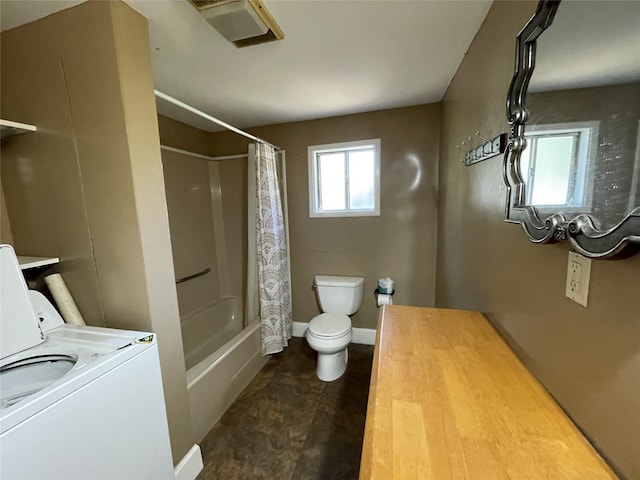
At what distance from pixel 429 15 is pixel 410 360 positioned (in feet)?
4.86

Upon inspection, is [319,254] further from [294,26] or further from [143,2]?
[143,2]

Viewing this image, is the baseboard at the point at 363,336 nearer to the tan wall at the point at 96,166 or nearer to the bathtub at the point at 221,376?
the bathtub at the point at 221,376

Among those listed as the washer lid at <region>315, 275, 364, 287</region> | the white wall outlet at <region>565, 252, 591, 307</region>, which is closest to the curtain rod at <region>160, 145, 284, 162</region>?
the washer lid at <region>315, 275, 364, 287</region>

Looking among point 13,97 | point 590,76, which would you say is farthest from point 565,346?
point 13,97

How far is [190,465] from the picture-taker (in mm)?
1375

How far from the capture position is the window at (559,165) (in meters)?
0.58

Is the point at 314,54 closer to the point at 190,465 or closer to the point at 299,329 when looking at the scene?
the point at 190,465

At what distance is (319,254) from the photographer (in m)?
2.68

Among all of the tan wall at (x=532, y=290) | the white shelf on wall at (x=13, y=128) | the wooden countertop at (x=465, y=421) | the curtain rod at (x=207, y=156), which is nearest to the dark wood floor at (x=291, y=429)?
the wooden countertop at (x=465, y=421)

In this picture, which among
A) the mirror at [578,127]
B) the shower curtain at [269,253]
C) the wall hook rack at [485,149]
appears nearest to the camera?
the mirror at [578,127]

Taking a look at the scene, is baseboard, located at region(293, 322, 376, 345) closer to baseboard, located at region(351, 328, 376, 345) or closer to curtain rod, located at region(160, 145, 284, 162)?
baseboard, located at region(351, 328, 376, 345)

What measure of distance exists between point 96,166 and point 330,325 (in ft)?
5.82

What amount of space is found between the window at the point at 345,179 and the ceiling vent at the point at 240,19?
135 centimetres

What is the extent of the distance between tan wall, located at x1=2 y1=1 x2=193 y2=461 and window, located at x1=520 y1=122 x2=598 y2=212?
1.48 metres
